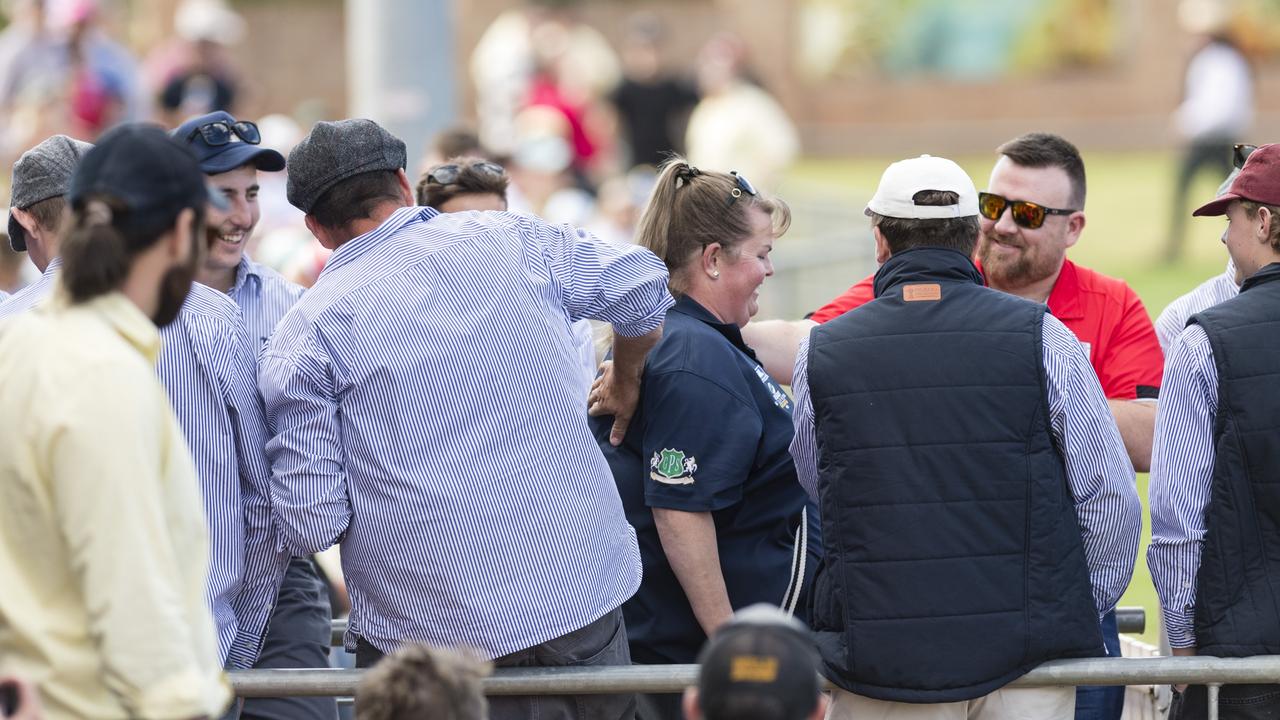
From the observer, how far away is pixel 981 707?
3.92 m

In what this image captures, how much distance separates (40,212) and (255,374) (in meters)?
0.82

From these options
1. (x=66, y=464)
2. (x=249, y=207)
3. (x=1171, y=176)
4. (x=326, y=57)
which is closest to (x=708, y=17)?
(x=326, y=57)

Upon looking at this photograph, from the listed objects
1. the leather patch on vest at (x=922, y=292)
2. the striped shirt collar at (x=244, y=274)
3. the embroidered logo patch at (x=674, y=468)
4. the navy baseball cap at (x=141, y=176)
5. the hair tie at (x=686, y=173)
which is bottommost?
the embroidered logo patch at (x=674, y=468)

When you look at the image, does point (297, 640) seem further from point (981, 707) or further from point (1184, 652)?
point (1184, 652)

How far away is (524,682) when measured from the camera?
12.5ft

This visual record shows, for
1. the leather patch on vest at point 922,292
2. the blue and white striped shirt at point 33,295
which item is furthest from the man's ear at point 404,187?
the leather patch on vest at point 922,292

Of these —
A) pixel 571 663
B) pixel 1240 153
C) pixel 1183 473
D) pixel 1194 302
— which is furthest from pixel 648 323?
pixel 1194 302

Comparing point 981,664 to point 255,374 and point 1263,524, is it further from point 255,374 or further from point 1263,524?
point 255,374

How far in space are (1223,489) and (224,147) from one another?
2.86 metres

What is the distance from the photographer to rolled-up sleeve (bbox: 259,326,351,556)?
3797 mm

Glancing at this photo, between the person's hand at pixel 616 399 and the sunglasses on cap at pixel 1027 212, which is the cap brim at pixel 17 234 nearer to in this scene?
the person's hand at pixel 616 399

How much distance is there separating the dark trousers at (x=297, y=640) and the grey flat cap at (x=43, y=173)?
1.21m

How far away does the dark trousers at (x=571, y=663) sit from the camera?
12.9 feet

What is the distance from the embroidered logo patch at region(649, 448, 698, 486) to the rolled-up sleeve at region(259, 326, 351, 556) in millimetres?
830
